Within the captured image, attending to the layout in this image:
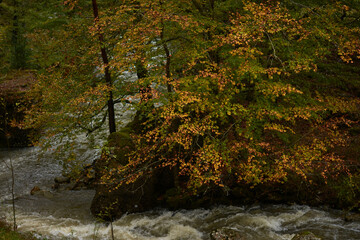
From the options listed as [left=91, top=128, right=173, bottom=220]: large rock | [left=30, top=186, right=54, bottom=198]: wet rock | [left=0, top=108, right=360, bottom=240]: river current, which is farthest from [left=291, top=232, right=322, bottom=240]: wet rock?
[left=30, top=186, right=54, bottom=198]: wet rock

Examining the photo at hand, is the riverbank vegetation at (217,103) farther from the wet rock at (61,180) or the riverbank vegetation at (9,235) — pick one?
the wet rock at (61,180)

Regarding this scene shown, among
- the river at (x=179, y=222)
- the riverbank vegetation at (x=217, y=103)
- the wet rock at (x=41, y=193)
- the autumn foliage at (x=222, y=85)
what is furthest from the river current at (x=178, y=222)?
the autumn foliage at (x=222, y=85)

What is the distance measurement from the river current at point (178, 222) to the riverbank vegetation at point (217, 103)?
385mm

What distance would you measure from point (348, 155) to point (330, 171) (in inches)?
37.8

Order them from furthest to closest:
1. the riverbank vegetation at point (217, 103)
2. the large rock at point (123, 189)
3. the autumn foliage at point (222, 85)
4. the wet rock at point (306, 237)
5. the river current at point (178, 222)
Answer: the large rock at point (123, 189) → the river current at point (178, 222) → the riverbank vegetation at point (217, 103) → the autumn foliage at point (222, 85) → the wet rock at point (306, 237)

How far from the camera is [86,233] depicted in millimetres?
7871

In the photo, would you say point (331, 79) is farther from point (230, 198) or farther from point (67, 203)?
point (67, 203)

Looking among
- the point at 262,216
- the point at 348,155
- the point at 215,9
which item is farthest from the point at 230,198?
the point at 215,9

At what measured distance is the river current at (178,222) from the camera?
24.8 feet

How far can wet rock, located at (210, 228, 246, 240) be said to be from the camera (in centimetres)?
702

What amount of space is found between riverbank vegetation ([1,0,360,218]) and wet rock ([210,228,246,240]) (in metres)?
1.30

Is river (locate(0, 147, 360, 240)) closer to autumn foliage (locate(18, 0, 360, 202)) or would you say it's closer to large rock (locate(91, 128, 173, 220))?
large rock (locate(91, 128, 173, 220))

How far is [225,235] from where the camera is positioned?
710 centimetres

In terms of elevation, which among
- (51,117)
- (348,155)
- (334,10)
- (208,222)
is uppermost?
(334,10)
